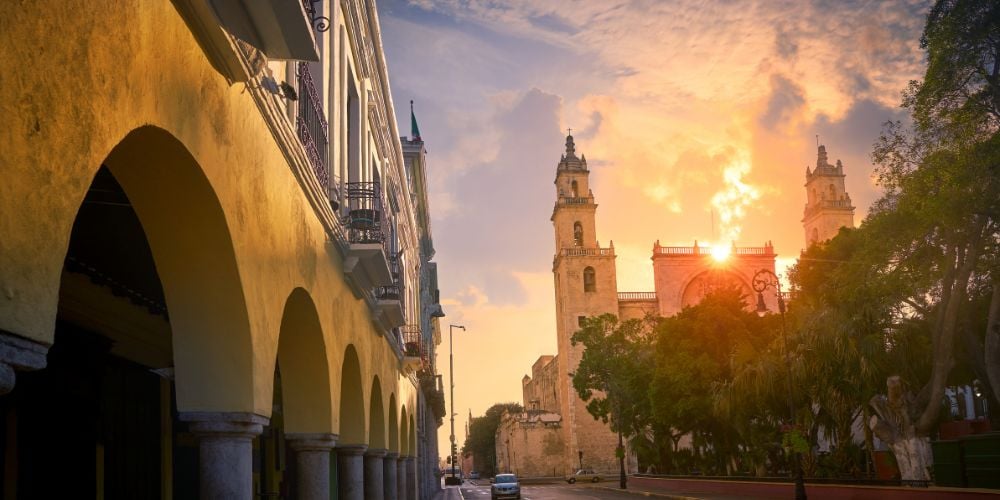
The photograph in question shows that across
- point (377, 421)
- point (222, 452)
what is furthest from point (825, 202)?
point (222, 452)

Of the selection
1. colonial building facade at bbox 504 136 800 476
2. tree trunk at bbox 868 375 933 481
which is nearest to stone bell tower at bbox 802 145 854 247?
colonial building facade at bbox 504 136 800 476

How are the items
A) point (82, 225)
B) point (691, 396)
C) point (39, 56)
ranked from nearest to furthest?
point (39, 56) < point (82, 225) < point (691, 396)

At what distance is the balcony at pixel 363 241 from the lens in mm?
11133

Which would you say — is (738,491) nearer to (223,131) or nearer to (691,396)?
(691,396)

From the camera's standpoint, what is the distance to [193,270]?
5715mm

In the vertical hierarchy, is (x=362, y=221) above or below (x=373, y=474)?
above

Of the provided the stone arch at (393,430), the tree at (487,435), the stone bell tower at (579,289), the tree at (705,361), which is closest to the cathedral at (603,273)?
the stone bell tower at (579,289)

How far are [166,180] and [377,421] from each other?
12247 mm

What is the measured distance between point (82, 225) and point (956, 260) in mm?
22784

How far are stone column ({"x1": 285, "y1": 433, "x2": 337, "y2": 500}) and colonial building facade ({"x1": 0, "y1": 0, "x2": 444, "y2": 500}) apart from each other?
2 centimetres

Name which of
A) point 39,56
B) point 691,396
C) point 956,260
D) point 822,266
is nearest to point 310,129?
point 39,56

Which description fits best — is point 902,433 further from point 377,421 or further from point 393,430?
point 377,421

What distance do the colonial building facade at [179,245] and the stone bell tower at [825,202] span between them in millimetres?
68788

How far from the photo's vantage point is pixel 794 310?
3369cm
